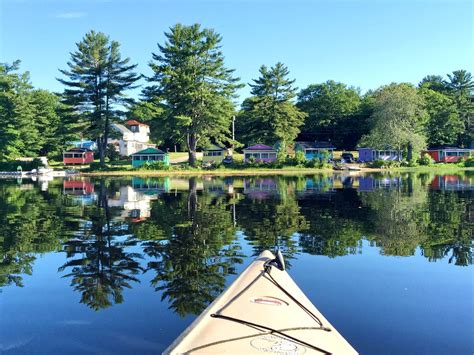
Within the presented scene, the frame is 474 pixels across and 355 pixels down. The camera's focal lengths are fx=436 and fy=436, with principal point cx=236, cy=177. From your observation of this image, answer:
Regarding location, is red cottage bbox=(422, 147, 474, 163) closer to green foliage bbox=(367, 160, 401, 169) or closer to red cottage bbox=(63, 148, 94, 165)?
green foliage bbox=(367, 160, 401, 169)

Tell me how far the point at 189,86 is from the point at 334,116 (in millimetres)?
38507

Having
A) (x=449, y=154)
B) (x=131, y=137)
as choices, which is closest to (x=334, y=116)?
(x=449, y=154)

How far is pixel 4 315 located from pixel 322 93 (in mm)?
85207

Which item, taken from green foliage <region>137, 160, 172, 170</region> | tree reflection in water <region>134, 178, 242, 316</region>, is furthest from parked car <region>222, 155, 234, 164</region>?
tree reflection in water <region>134, 178, 242, 316</region>

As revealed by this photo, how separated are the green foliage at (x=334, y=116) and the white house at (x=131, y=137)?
1257 inches

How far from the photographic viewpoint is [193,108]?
5775cm

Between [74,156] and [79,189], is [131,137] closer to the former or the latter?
[74,156]

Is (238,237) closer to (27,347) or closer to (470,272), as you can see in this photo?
(470,272)

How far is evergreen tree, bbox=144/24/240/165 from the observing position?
188ft

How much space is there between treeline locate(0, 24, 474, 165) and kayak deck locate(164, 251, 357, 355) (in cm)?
5196

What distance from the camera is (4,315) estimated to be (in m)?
7.41

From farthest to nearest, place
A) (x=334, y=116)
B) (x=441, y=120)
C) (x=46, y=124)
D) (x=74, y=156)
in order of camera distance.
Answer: (x=334, y=116), (x=441, y=120), (x=46, y=124), (x=74, y=156)

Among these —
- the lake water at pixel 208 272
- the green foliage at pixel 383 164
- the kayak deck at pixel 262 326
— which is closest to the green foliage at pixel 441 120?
the green foliage at pixel 383 164

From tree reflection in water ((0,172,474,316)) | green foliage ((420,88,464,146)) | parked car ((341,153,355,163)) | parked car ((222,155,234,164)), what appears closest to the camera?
tree reflection in water ((0,172,474,316))
